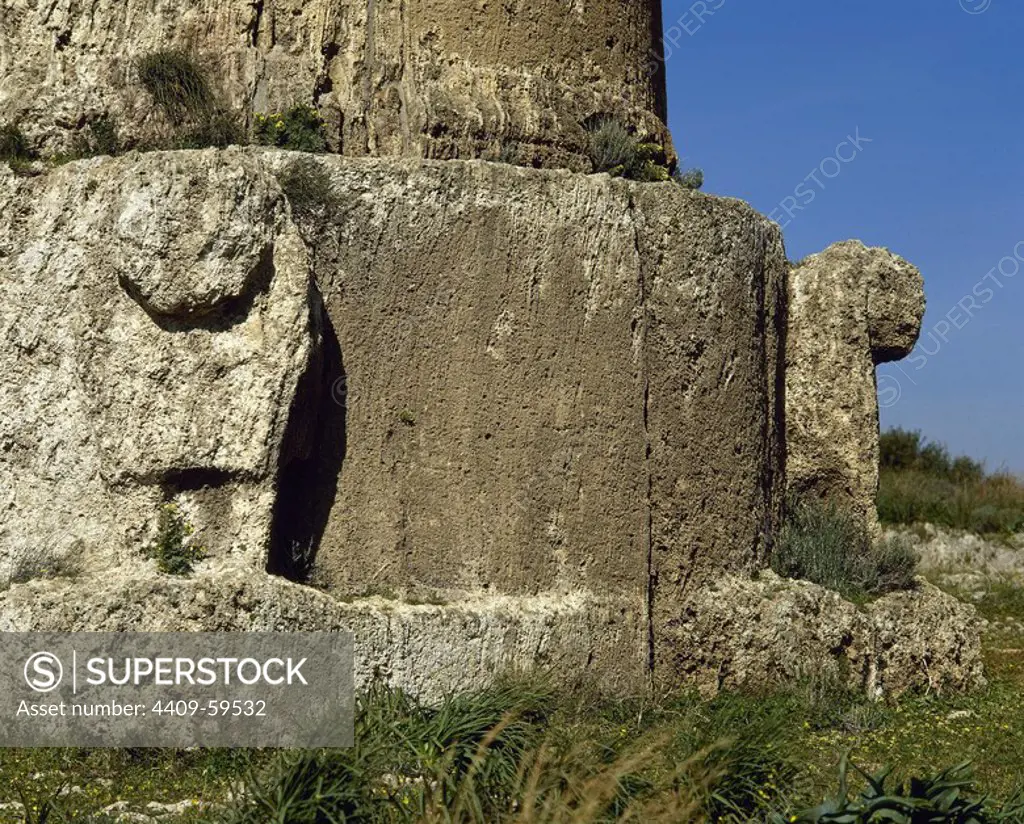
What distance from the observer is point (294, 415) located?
8844 mm

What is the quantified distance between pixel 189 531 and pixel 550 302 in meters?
2.71

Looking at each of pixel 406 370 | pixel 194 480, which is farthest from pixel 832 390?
pixel 194 480

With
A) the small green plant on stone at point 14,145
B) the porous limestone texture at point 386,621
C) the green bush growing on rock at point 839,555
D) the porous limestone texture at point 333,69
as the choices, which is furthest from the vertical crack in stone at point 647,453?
the small green plant on stone at point 14,145

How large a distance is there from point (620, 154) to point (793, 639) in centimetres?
357

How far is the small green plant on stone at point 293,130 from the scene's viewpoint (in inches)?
386

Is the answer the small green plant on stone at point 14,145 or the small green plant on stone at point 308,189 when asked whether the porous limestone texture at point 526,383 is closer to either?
the small green plant on stone at point 308,189

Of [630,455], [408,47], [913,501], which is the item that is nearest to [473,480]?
[630,455]

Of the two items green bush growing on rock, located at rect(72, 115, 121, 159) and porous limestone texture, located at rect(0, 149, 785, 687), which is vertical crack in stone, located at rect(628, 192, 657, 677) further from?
green bush growing on rock, located at rect(72, 115, 121, 159)

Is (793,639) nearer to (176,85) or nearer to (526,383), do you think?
(526,383)

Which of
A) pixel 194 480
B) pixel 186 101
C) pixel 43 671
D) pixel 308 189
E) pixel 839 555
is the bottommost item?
pixel 43 671

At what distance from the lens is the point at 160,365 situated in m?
8.71

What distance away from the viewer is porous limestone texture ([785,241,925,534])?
11.6m

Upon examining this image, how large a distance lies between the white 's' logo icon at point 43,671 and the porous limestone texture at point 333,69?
3.51 m

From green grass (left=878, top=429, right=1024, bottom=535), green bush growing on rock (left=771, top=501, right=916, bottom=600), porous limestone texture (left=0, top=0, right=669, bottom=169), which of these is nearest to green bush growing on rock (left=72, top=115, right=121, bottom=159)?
porous limestone texture (left=0, top=0, right=669, bottom=169)
